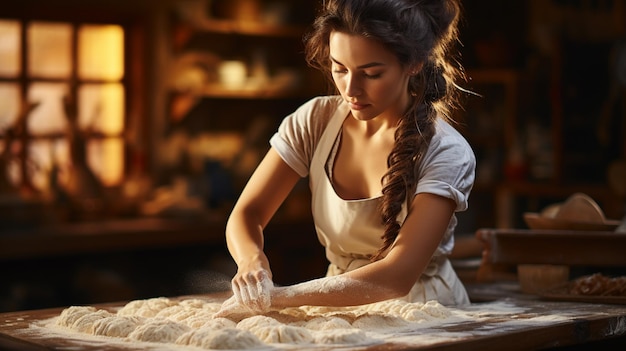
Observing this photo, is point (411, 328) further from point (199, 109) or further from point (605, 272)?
point (199, 109)

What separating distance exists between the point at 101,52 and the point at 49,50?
36cm

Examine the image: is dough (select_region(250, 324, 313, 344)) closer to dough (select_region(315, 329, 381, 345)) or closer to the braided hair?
dough (select_region(315, 329, 381, 345))

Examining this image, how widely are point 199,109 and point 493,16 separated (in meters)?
2.25

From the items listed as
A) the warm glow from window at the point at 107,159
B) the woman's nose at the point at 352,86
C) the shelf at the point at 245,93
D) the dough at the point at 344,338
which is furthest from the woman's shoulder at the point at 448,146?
the shelf at the point at 245,93

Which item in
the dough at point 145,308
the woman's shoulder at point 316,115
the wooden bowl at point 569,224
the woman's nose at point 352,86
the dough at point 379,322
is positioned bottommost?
the dough at point 145,308

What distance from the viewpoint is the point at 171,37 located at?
6555 millimetres

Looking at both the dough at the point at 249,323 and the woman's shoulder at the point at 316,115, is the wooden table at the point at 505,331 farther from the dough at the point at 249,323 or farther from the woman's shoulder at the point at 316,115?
the woman's shoulder at the point at 316,115

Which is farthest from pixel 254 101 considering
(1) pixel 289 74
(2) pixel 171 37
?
(2) pixel 171 37

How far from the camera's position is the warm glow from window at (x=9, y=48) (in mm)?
5902

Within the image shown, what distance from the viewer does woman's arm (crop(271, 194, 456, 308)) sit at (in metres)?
2.20

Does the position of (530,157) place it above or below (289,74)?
below

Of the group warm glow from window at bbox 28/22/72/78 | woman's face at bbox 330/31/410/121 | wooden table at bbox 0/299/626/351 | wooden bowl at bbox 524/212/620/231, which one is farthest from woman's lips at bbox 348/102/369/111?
warm glow from window at bbox 28/22/72/78

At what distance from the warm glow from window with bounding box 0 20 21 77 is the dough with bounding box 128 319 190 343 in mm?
4272

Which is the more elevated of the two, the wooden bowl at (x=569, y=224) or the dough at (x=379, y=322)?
the wooden bowl at (x=569, y=224)
